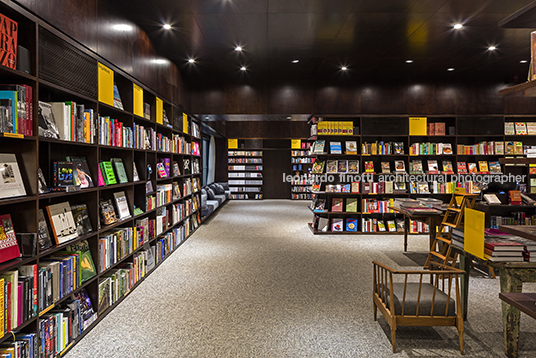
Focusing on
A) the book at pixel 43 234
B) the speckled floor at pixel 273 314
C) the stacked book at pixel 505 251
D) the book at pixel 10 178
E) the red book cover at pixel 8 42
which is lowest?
the speckled floor at pixel 273 314

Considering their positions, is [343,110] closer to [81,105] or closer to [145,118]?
[145,118]

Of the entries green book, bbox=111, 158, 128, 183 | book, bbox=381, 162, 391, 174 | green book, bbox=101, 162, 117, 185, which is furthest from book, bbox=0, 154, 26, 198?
book, bbox=381, 162, 391, 174

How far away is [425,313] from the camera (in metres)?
2.62

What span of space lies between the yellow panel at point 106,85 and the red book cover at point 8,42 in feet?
3.63

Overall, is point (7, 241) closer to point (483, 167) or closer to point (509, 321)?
point (509, 321)

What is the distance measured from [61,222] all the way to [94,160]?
69cm

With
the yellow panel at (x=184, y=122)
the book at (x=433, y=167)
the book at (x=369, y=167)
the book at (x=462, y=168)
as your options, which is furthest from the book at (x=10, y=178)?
the book at (x=462, y=168)

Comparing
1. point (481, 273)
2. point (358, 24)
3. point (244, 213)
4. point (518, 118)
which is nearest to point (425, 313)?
point (481, 273)

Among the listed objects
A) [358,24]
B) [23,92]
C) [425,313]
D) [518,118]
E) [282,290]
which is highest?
[358,24]

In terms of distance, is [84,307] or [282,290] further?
[282,290]

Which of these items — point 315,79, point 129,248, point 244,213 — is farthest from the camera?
point 244,213

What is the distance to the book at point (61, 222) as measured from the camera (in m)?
2.61

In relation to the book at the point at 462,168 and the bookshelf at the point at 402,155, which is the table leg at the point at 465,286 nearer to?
the bookshelf at the point at 402,155

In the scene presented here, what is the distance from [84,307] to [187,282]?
1424 millimetres
